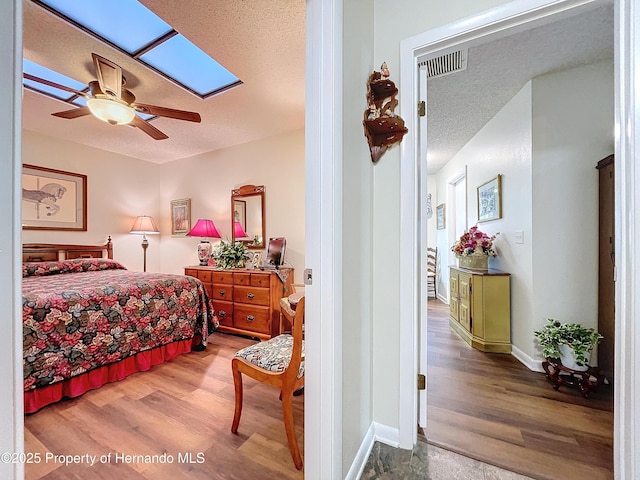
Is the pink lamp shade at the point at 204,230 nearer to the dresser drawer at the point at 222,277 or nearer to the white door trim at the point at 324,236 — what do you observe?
the dresser drawer at the point at 222,277

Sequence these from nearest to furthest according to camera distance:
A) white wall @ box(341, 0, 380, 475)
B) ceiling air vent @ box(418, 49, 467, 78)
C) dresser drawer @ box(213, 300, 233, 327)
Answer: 1. white wall @ box(341, 0, 380, 475)
2. ceiling air vent @ box(418, 49, 467, 78)
3. dresser drawer @ box(213, 300, 233, 327)

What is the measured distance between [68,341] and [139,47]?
2117 mm

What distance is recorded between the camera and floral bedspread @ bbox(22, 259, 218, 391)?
5.82 feet

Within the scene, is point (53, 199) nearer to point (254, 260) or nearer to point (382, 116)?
point (254, 260)

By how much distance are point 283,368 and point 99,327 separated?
1586 mm

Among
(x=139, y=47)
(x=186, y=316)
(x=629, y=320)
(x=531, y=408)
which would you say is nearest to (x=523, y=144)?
(x=629, y=320)

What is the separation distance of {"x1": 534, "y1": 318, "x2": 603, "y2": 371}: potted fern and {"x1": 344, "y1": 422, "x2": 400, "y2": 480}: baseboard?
146 centimetres

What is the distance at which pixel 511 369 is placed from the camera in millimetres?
2318

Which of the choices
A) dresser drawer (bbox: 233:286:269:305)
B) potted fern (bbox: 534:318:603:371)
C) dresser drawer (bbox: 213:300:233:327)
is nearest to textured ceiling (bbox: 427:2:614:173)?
potted fern (bbox: 534:318:603:371)

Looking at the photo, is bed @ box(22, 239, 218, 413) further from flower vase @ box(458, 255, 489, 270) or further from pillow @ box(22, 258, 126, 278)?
flower vase @ box(458, 255, 489, 270)

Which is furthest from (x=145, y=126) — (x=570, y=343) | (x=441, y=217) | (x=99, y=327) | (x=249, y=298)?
(x=441, y=217)

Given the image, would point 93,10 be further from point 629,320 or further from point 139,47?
point 629,320

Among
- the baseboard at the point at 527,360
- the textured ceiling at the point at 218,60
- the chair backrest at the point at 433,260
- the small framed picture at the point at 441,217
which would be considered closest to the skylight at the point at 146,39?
the textured ceiling at the point at 218,60

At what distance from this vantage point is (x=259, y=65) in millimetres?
2166
